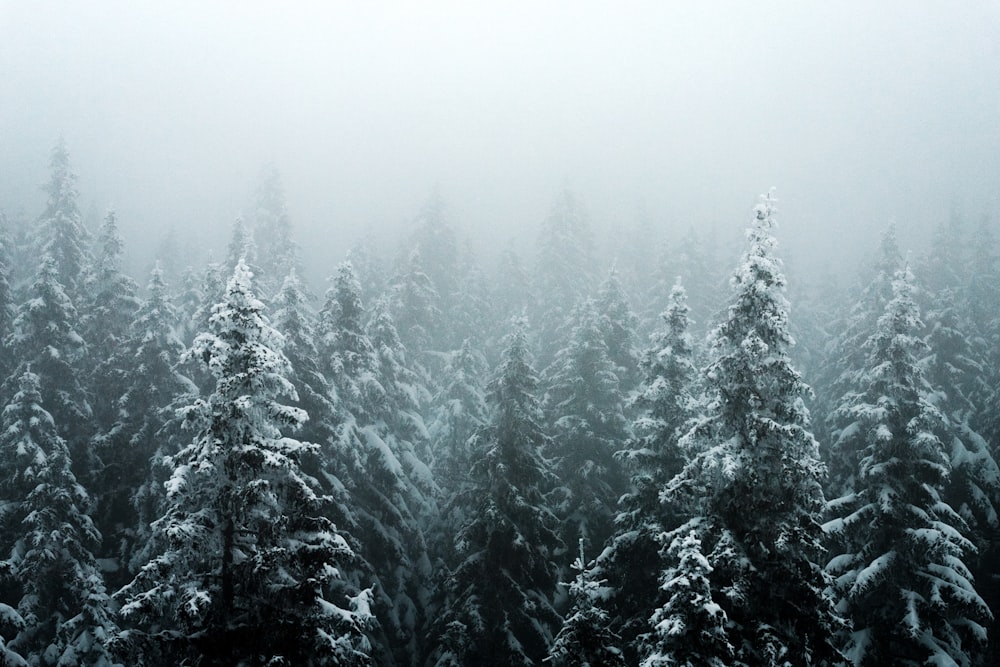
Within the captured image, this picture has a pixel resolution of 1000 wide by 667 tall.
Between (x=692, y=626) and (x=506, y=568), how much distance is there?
9.00 meters

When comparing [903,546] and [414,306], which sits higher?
[414,306]

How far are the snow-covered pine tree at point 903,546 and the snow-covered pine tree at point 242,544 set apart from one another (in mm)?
12494

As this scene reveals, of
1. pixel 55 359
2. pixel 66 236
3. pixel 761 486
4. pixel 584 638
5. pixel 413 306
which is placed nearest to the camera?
pixel 584 638

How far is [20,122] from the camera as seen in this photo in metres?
166

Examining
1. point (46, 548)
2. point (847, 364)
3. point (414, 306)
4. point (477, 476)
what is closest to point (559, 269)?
point (414, 306)

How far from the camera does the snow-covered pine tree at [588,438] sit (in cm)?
2411

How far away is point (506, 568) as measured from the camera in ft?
62.4

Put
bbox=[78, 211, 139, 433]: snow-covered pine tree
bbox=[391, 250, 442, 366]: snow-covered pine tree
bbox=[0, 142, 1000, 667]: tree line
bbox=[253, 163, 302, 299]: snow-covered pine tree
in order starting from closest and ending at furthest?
bbox=[0, 142, 1000, 667]: tree line → bbox=[78, 211, 139, 433]: snow-covered pine tree → bbox=[391, 250, 442, 366]: snow-covered pine tree → bbox=[253, 163, 302, 299]: snow-covered pine tree

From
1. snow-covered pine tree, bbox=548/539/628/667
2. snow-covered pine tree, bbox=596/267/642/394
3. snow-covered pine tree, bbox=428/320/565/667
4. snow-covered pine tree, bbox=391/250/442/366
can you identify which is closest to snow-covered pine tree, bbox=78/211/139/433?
snow-covered pine tree, bbox=391/250/442/366

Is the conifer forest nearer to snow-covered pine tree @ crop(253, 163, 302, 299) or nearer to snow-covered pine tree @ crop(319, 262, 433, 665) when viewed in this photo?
snow-covered pine tree @ crop(319, 262, 433, 665)

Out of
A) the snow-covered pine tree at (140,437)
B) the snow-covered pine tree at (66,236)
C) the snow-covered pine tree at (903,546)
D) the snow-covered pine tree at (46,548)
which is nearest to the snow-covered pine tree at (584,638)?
the snow-covered pine tree at (903,546)

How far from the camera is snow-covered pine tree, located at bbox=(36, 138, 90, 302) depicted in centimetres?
3284

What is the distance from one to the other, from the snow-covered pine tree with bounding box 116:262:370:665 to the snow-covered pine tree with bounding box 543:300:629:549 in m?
13.3

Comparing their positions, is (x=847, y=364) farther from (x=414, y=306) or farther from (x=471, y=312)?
(x=414, y=306)
